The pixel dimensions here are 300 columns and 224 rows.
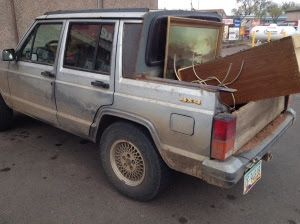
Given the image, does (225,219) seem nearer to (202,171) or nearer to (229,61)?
(202,171)

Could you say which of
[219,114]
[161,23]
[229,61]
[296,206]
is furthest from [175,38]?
[296,206]

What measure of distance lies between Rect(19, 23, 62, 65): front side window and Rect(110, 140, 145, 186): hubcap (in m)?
1.41

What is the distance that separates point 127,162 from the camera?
2.93 metres

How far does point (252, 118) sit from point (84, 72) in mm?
1803

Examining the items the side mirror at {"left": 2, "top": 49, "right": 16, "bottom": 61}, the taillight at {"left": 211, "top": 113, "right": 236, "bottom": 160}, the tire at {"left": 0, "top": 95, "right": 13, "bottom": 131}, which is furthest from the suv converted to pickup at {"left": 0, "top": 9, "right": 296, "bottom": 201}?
the tire at {"left": 0, "top": 95, "right": 13, "bottom": 131}

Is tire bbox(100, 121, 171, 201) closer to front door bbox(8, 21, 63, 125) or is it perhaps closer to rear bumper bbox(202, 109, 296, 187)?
rear bumper bbox(202, 109, 296, 187)

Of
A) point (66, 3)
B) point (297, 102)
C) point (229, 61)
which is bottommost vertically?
point (297, 102)

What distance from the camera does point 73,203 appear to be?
9.52 feet

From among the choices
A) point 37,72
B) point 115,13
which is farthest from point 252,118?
point 37,72

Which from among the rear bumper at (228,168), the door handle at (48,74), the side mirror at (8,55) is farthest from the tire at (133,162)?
the side mirror at (8,55)

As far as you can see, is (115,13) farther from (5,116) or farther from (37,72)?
(5,116)

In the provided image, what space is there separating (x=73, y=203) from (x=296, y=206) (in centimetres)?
230

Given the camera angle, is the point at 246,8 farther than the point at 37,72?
Yes

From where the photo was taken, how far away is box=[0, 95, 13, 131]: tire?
456 centimetres
